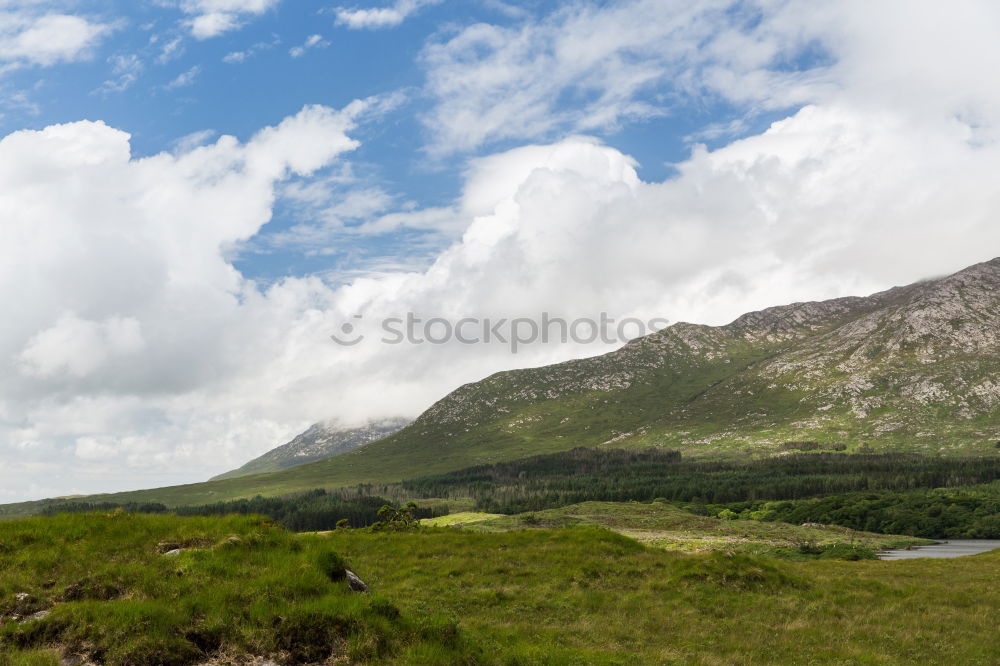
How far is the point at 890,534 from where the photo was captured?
172 metres

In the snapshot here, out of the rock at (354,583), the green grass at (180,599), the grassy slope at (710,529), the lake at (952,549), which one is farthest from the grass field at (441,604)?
the grassy slope at (710,529)

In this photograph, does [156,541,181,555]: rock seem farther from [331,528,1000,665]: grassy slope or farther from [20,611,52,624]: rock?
[331,528,1000,665]: grassy slope

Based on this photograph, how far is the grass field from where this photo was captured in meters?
17.7

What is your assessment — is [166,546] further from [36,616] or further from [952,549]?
[952,549]

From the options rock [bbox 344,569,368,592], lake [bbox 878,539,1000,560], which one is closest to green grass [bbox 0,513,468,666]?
rock [bbox 344,569,368,592]

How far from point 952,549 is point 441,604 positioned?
14630 centimetres

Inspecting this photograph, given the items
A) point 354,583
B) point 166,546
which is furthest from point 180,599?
point 354,583

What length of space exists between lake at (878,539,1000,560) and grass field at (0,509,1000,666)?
83552 mm

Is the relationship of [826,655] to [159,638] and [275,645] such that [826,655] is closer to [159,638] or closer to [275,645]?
[275,645]

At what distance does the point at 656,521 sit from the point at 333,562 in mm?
161378

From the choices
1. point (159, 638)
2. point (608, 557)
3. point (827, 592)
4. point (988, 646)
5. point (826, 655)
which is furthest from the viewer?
point (608, 557)

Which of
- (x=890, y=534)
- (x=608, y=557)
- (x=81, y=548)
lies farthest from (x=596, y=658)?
(x=890, y=534)

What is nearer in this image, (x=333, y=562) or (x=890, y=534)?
(x=333, y=562)

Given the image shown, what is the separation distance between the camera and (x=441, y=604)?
32094 mm
